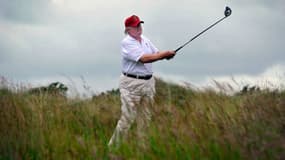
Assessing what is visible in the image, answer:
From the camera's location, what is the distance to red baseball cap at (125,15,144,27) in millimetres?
13719

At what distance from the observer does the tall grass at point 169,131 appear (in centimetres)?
995

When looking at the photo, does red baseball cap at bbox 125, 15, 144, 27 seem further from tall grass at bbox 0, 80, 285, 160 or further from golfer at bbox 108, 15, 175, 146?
tall grass at bbox 0, 80, 285, 160

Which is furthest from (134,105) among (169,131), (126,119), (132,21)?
(169,131)

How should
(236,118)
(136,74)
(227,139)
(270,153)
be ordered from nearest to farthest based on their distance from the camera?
1. (270,153)
2. (227,139)
3. (236,118)
4. (136,74)

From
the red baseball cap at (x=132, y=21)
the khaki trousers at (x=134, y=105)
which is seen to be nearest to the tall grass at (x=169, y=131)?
the khaki trousers at (x=134, y=105)

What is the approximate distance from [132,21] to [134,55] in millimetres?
589

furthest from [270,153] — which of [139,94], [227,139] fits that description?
[139,94]

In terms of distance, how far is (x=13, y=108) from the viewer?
1397 cm

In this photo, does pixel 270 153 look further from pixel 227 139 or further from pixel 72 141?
pixel 72 141

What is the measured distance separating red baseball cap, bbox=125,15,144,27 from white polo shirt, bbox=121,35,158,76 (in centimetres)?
18

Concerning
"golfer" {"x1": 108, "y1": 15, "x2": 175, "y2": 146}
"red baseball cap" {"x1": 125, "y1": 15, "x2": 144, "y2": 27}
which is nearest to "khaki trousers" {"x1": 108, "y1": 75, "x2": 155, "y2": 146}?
"golfer" {"x1": 108, "y1": 15, "x2": 175, "y2": 146}

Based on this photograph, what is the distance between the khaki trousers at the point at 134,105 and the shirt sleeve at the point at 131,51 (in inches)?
14.0

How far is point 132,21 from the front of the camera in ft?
45.1

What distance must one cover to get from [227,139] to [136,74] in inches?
151
